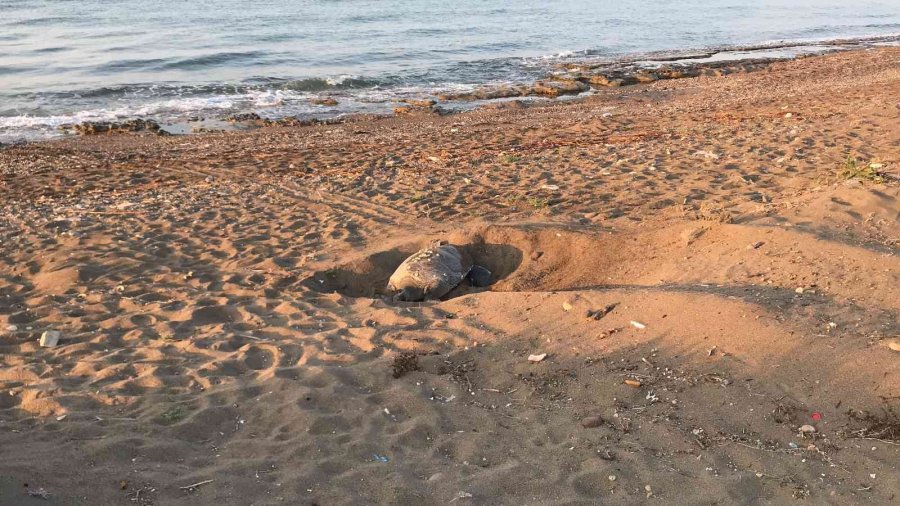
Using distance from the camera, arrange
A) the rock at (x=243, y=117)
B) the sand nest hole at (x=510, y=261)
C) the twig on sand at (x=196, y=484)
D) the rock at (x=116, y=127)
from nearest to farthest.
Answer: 1. the twig on sand at (x=196, y=484)
2. the sand nest hole at (x=510, y=261)
3. the rock at (x=116, y=127)
4. the rock at (x=243, y=117)

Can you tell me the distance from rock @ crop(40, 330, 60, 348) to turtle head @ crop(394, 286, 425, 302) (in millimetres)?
2518

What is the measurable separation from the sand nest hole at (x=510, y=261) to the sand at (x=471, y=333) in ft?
0.10

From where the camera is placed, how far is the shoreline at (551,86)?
13.4 m

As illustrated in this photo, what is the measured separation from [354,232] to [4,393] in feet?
12.2

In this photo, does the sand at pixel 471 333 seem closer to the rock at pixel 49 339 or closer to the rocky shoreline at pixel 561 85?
the rock at pixel 49 339

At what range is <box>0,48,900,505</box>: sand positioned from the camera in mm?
3221

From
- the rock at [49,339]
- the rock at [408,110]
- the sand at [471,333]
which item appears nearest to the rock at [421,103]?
the rock at [408,110]

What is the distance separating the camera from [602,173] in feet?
27.7

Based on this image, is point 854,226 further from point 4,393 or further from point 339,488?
point 4,393

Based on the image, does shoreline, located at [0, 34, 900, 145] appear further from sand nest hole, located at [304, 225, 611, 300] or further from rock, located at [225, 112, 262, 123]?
sand nest hole, located at [304, 225, 611, 300]

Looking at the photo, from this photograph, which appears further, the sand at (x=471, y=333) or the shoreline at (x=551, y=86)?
the shoreline at (x=551, y=86)

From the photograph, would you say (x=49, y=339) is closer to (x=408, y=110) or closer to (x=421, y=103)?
(x=408, y=110)

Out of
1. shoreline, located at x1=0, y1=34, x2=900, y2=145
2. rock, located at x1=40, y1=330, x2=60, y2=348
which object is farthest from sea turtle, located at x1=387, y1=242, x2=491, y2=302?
shoreline, located at x1=0, y1=34, x2=900, y2=145

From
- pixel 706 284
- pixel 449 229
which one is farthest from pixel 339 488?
pixel 449 229
